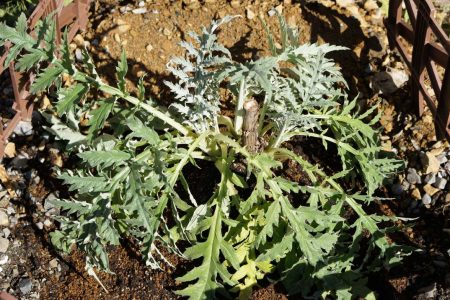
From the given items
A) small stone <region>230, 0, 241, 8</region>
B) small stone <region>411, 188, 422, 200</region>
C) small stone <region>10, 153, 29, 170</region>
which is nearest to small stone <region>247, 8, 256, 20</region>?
small stone <region>230, 0, 241, 8</region>

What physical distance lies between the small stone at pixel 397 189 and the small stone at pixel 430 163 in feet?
0.64

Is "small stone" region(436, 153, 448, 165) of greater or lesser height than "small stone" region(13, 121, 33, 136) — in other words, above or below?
below

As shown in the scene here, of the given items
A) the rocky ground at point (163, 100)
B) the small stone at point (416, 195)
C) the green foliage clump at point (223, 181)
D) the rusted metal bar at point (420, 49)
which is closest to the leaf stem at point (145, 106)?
the green foliage clump at point (223, 181)

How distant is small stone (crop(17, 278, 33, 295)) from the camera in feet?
11.6

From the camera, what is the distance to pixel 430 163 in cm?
395

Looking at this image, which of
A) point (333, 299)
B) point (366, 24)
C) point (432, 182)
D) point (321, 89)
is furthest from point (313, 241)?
point (366, 24)

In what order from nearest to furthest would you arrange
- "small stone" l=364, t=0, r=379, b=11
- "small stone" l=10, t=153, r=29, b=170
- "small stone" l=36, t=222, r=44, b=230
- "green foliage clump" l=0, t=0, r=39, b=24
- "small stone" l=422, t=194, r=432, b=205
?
1. "small stone" l=36, t=222, r=44, b=230
2. "small stone" l=422, t=194, r=432, b=205
3. "small stone" l=10, t=153, r=29, b=170
4. "green foliage clump" l=0, t=0, r=39, b=24
5. "small stone" l=364, t=0, r=379, b=11

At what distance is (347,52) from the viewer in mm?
4414

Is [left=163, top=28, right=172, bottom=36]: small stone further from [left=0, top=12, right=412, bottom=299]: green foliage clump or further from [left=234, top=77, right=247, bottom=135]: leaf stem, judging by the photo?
[left=234, top=77, right=247, bottom=135]: leaf stem

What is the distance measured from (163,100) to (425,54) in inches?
66.7

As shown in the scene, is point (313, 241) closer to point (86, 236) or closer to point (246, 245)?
point (246, 245)

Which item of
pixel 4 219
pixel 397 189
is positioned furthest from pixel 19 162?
pixel 397 189

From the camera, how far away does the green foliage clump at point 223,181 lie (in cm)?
306

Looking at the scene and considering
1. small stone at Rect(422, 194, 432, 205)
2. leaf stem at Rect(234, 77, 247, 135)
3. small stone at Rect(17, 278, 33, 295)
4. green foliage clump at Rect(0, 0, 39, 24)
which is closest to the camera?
leaf stem at Rect(234, 77, 247, 135)
